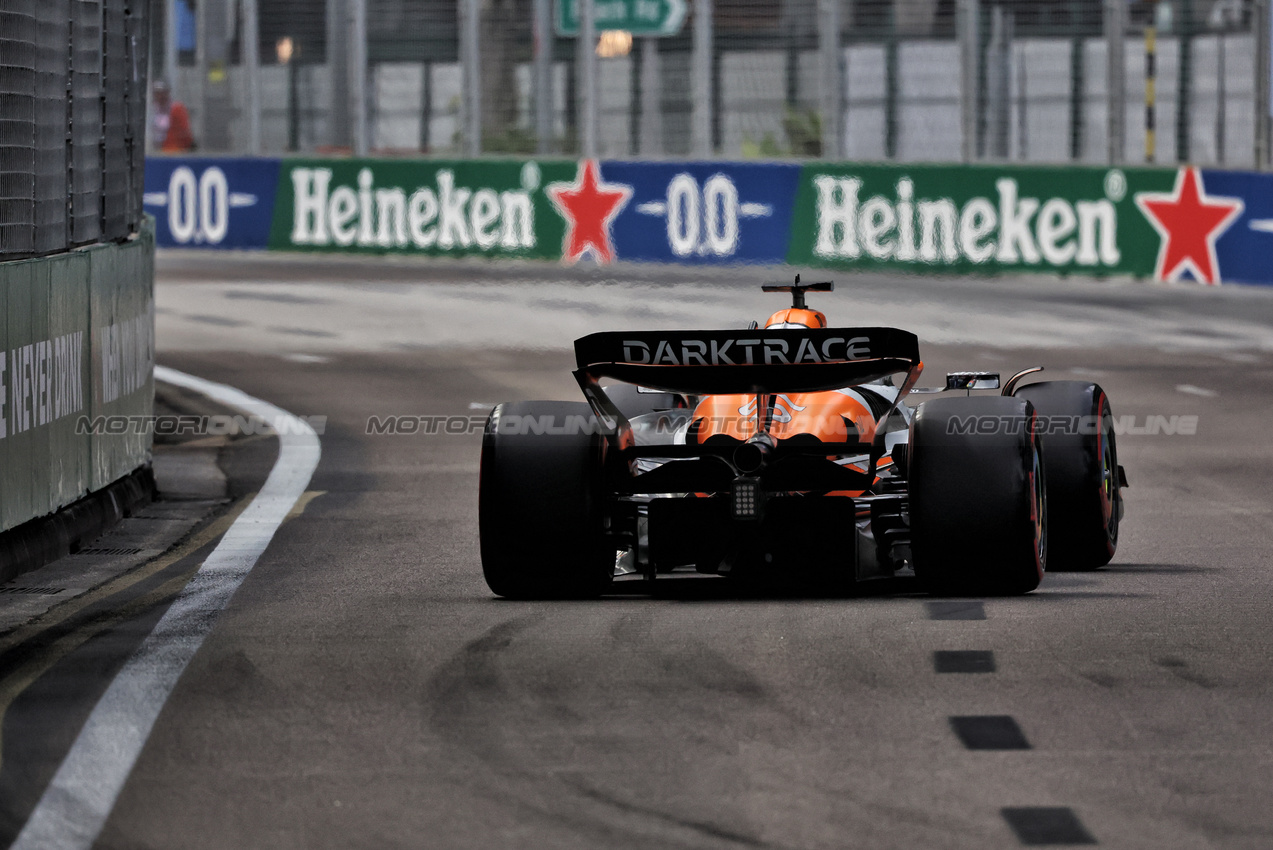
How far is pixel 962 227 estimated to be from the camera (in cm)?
2759

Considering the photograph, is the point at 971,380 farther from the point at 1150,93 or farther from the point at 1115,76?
the point at 1115,76

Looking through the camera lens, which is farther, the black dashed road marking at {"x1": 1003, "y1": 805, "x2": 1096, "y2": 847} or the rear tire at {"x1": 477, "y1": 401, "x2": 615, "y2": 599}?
the rear tire at {"x1": 477, "y1": 401, "x2": 615, "y2": 599}

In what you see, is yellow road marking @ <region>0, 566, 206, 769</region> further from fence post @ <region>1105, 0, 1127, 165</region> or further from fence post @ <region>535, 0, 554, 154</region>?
fence post @ <region>535, 0, 554, 154</region>

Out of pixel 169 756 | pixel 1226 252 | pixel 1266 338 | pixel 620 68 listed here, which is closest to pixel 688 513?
pixel 169 756

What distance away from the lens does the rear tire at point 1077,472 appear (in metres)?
9.69

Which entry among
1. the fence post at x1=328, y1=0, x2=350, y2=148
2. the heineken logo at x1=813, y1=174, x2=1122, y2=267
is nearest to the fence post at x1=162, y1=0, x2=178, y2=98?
the fence post at x1=328, y1=0, x2=350, y2=148

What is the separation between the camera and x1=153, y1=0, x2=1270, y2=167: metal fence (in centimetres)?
2742

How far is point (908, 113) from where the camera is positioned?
28578 mm

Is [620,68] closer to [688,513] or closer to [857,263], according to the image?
[857,263]

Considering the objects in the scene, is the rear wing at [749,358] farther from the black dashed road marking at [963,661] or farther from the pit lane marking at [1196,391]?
the pit lane marking at [1196,391]

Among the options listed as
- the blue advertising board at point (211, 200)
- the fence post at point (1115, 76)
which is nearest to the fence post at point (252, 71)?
the blue advertising board at point (211, 200)

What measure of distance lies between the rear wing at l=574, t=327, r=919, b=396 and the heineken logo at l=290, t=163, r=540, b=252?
2105cm

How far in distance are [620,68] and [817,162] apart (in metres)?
3.96

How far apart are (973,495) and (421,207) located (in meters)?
23.0
